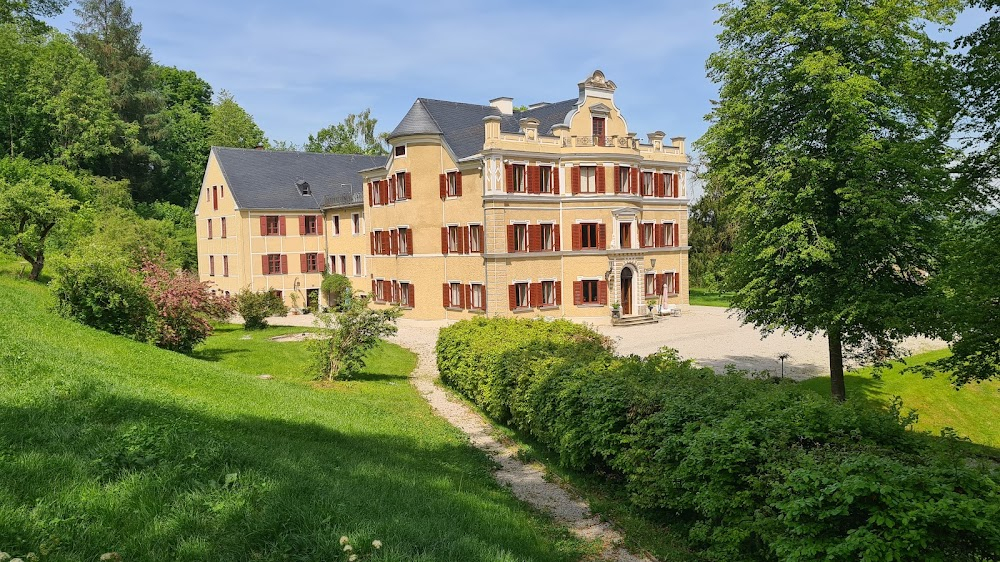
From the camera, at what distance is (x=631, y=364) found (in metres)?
11.3

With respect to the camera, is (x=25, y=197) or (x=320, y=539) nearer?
(x=320, y=539)

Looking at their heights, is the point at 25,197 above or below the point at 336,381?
above

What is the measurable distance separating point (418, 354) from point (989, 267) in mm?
20231

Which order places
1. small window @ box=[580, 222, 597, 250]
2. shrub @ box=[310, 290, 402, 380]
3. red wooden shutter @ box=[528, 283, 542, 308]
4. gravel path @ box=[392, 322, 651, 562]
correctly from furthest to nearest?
1. small window @ box=[580, 222, 597, 250]
2. red wooden shutter @ box=[528, 283, 542, 308]
3. shrub @ box=[310, 290, 402, 380]
4. gravel path @ box=[392, 322, 651, 562]

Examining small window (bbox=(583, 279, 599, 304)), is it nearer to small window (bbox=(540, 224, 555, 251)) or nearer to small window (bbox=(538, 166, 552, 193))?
small window (bbox=(540, 224, 555, 251))

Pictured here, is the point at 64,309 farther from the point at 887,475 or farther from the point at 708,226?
the point at 708,226

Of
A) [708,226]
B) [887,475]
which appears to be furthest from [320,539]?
[708,226]

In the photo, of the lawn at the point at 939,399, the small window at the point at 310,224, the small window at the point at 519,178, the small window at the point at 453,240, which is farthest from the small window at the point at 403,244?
the lawn at the point at 939,399

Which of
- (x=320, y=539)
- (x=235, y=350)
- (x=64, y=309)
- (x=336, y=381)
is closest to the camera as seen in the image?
(x=320, y=539)

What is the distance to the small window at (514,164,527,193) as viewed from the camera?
3511 centimetres

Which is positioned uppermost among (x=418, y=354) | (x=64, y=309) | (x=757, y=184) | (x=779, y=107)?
(x=779, y=107)

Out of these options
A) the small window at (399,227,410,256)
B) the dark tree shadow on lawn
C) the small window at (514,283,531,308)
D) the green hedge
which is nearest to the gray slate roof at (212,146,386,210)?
the small window at (399,227,410,256)

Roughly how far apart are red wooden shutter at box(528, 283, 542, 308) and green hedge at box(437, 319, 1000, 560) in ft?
76.5

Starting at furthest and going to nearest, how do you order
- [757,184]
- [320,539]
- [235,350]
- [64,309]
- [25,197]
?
[235,350]
[25,197]
[64,309]
[757,184]
[320,539]
